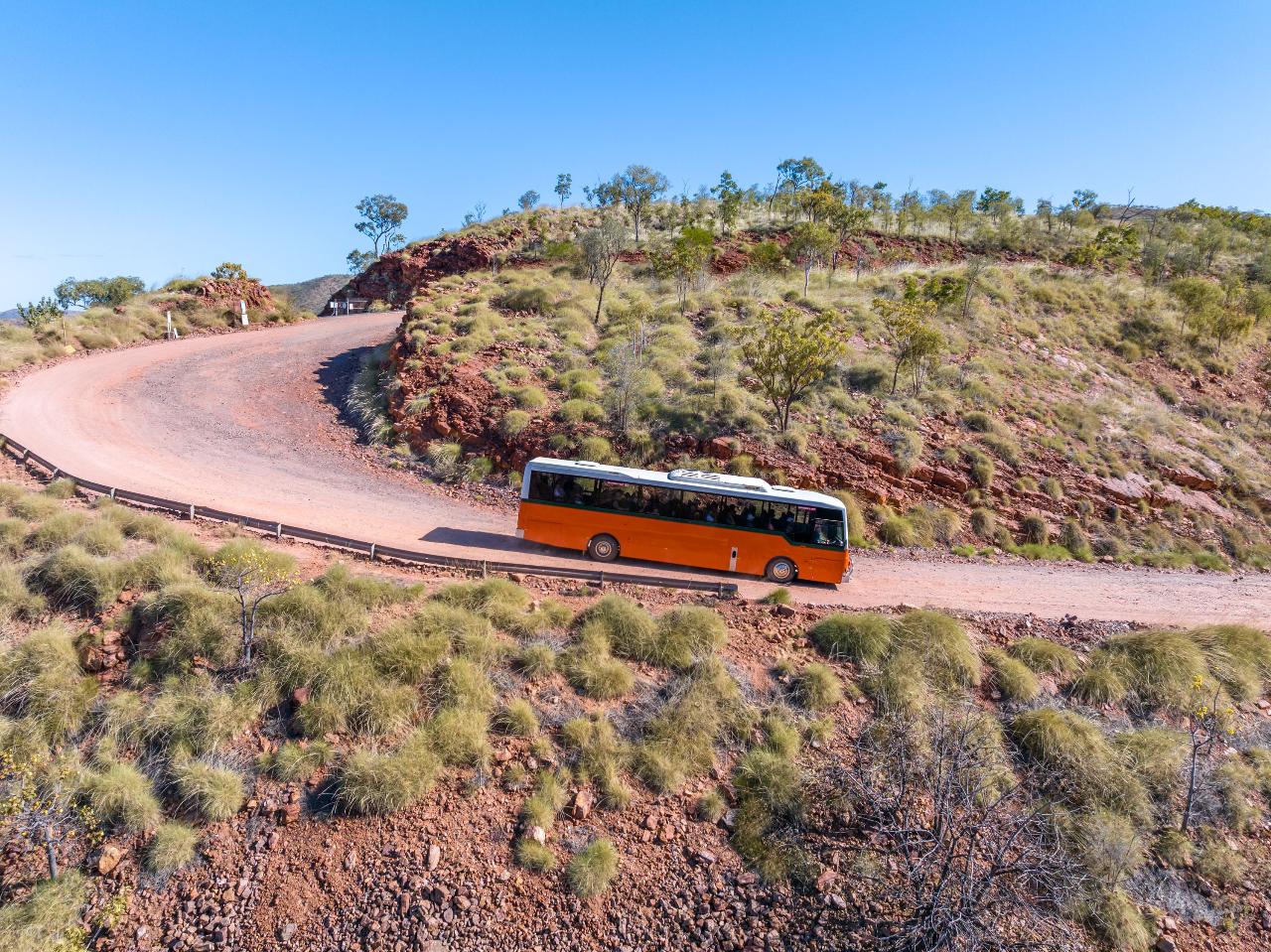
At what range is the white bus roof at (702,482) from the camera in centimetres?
1688

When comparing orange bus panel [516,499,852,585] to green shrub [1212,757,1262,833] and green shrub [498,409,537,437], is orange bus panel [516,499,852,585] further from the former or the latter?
green shrub [1212,757,1262,833]

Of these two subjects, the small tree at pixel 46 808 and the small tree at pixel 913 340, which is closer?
the small tree at pixel 46 808

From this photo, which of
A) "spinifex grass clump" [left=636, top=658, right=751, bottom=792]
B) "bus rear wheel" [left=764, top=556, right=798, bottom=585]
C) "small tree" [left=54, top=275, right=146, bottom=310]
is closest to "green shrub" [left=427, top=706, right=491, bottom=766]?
"spinifex grass clump" [left=636, top=658, right=751, bottom=792]

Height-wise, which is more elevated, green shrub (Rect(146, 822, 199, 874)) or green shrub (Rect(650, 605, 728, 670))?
green shrub (Rect(650, 605, 728, 670))

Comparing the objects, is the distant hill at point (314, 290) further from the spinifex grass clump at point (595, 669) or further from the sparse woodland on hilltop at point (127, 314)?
the spinifex grass clump at point (595, 669)

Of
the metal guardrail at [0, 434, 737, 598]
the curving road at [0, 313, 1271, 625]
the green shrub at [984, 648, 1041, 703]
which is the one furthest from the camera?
the curving road at [0, 313, 1271, 625]

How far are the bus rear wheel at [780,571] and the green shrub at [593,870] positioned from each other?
904 cm

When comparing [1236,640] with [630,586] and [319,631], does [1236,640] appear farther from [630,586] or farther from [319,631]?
[319,631]

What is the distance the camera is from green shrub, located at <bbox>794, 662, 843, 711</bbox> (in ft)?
41.8

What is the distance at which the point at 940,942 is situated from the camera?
8.48m

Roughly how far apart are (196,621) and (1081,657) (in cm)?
1987

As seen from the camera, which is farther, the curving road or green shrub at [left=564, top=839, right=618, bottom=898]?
the curving road

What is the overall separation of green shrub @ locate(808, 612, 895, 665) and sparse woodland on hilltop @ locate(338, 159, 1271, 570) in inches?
257

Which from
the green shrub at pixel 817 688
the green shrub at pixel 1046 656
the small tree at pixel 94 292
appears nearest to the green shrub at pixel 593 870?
the green shrub at pixel 817 688
